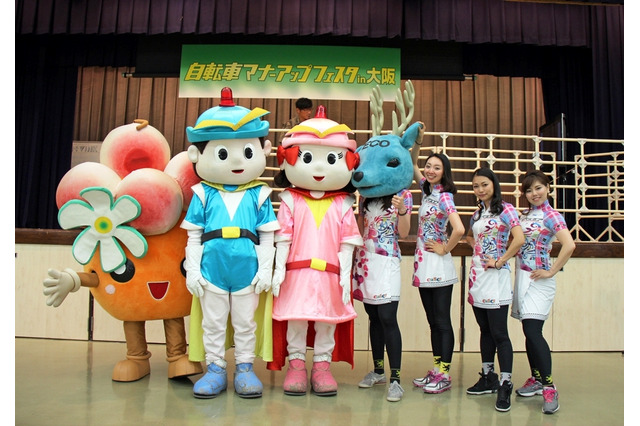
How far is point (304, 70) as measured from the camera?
775cm

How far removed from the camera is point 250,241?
3023 mm

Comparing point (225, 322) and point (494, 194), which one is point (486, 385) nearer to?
point (494, 194)

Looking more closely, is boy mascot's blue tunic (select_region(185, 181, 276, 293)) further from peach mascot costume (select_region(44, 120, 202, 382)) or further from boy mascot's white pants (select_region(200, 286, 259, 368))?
peach mascot costume (select_region(44, 120, 202, 382))

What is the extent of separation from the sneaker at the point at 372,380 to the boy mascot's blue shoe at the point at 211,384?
2.49 feet

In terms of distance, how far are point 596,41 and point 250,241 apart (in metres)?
6.27

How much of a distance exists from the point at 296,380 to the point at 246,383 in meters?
0.26

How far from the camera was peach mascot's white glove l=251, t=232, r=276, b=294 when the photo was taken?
3.00 m

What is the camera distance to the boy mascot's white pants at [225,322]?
118 inches

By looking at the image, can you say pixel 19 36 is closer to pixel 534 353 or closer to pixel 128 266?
pixel 128 266

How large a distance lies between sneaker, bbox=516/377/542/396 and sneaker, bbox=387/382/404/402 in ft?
2.25

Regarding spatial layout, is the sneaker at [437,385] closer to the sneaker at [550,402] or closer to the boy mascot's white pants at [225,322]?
the sneaker at [550,402]

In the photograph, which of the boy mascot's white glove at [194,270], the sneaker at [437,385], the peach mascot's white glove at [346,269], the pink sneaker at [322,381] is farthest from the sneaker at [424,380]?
the boy mascot's white glove at [194,270]

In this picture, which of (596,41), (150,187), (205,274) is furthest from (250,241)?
(596,41)

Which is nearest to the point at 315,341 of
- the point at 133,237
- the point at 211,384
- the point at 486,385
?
the point at 211,384
